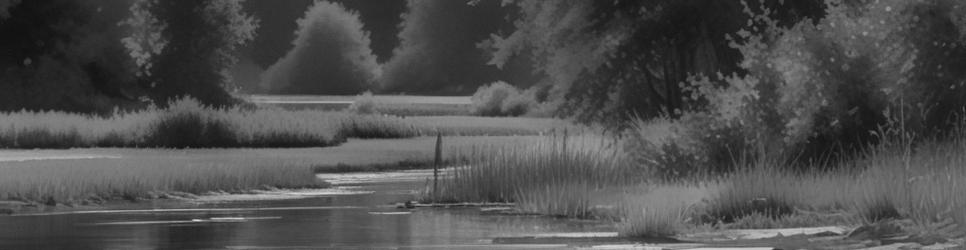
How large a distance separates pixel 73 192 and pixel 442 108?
7602 centimetres

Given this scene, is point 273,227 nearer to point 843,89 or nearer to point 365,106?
point 843,89

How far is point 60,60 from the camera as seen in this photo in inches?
2682

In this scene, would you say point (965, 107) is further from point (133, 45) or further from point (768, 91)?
point (133, 45)

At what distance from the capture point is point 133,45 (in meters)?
67.8

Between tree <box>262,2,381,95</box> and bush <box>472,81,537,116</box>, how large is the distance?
124 ft

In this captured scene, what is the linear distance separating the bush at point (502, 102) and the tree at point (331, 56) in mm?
37746

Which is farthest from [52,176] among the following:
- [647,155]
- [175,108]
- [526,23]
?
[175,108]

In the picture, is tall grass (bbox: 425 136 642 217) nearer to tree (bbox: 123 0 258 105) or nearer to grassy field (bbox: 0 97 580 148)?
grassy field (bbox: 0 97 580 148)

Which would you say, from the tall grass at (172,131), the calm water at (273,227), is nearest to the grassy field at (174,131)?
the tall grass at (172,131)

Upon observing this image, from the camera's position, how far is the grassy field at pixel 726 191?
2206cm

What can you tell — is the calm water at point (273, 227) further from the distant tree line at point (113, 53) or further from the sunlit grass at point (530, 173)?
the distant tree line at point (113, 53)

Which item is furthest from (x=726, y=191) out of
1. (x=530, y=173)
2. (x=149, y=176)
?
(x=149, y=176)

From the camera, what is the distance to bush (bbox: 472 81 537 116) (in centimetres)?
9225

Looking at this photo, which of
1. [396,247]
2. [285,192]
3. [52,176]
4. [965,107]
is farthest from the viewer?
[285,192]
